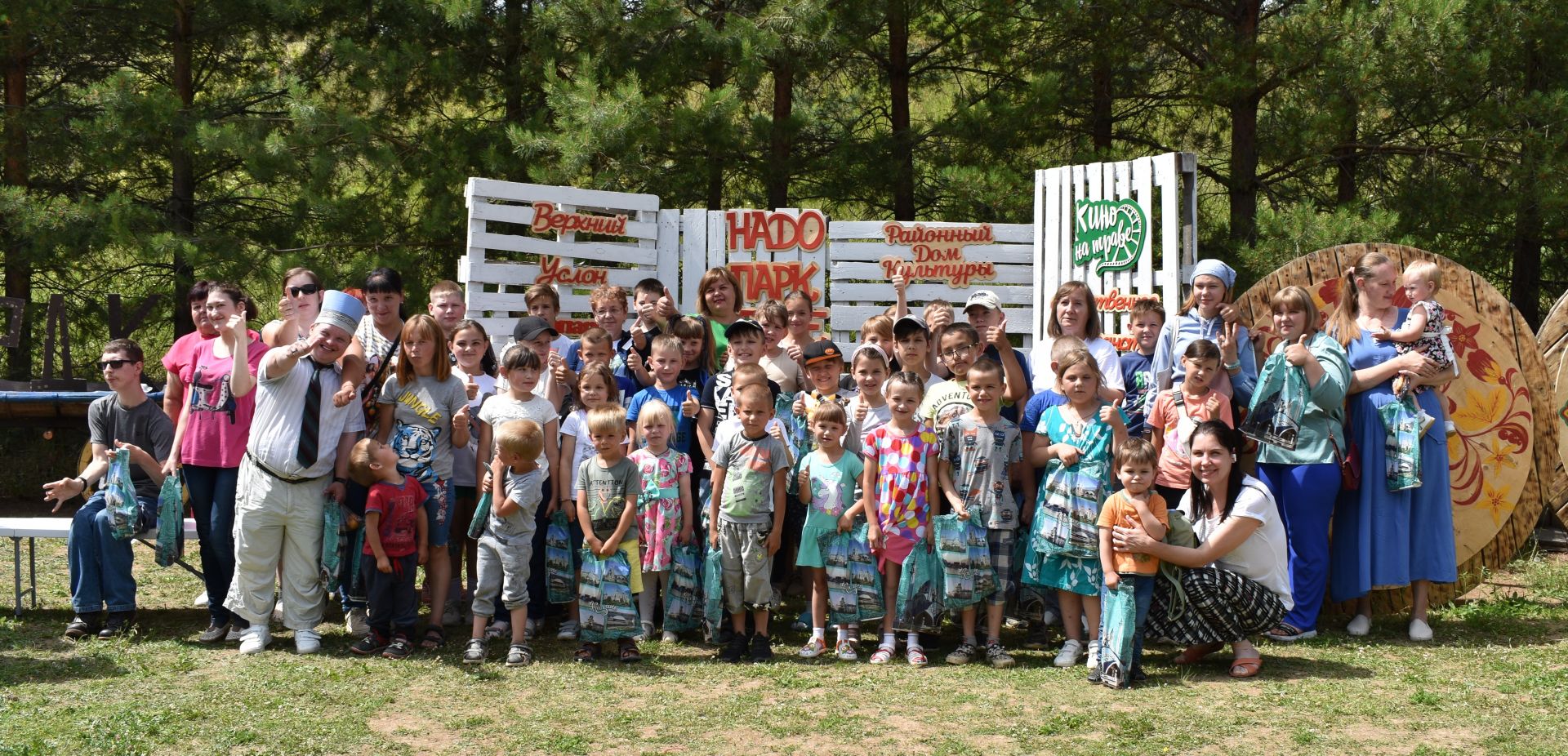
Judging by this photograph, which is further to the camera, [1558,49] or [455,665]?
[1558,49]

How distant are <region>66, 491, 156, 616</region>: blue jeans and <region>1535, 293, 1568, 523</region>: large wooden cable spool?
7035 mm

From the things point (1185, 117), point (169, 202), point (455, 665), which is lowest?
point (455, 665)

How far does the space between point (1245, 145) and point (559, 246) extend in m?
6.16

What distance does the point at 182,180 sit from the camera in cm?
1273

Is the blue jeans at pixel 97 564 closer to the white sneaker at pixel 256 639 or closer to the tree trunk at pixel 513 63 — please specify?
the white sneaker at pixel 256 639

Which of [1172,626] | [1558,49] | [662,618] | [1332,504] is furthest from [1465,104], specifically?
[662,618]

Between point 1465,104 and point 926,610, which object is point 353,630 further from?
point 1465,104

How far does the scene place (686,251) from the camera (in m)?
9.20

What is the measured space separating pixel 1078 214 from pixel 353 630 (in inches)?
211

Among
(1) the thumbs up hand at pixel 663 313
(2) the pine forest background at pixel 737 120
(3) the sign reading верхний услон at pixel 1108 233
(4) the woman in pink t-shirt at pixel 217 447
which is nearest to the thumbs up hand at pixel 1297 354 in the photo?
(3) the sign reading верхний услон at pixel 1108 233

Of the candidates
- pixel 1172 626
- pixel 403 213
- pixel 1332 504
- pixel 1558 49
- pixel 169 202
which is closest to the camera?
pixel 1172 626

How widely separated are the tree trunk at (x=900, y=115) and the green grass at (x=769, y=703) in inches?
266

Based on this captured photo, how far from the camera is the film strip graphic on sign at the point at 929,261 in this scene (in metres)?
9.17

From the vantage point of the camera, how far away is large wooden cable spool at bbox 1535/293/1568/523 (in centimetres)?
682
